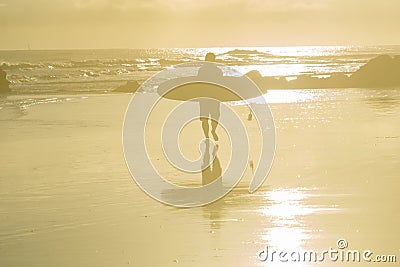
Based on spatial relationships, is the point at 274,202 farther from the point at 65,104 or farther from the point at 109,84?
the point at 109,84

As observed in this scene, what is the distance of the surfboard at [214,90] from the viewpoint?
22812mm

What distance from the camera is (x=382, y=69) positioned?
3581 cm

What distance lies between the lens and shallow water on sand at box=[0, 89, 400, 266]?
7852 millimetres

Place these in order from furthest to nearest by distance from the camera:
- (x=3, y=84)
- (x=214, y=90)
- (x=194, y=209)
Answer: (x=3, y=84) < (x=214, y=90) < (x=194, y=209)

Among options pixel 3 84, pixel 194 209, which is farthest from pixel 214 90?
pixel 3 84

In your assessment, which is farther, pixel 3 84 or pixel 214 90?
pixel 3 84

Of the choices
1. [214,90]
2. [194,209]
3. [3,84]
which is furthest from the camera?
[3,84]

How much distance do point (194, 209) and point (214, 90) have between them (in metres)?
14.3

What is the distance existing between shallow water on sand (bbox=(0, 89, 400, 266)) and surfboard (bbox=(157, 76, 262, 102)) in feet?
19.0

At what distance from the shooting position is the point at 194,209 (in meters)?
9.96

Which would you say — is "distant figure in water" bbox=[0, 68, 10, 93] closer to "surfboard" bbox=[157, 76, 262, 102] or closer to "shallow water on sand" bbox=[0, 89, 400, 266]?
"surfboard" bbox=[157, 76, 262, 102]

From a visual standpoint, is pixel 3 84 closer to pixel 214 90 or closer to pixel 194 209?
pixel 214 90

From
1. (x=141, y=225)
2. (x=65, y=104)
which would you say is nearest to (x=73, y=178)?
(x=141, y=225)

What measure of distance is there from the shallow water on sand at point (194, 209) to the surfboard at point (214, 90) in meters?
5.78
